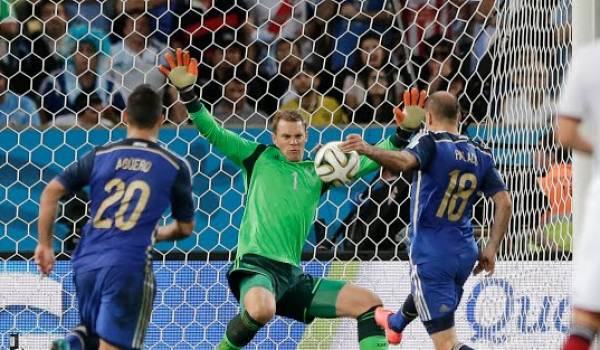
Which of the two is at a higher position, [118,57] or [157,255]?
[118,57]

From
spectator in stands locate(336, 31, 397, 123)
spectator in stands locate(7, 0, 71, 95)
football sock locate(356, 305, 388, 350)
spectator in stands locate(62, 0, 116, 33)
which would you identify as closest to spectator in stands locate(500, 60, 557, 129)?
spectator in stands locate(336, 31, 397, 123)

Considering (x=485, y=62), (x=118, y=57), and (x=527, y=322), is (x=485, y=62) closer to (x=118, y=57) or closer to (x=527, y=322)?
(x=527, y=322)

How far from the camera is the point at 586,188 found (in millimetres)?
6879

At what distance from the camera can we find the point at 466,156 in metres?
7.17

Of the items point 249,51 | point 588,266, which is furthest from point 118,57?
point 588,266

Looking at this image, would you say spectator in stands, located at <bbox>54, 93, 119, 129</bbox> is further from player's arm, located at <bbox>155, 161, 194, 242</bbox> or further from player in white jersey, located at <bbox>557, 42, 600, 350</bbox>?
player in white jersey, located at <bbox>557, 42, 600, 350</bbox>

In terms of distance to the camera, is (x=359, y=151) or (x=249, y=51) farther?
(x=249, y=51)

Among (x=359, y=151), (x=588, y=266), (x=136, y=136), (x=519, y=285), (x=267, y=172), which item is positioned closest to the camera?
(x=588, y=266)

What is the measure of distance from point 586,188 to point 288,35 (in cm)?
332

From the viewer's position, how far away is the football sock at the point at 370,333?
7.45 metres

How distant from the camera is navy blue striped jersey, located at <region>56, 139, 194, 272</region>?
18.9 ft

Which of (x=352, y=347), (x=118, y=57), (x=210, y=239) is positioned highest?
(x=118, y=57)

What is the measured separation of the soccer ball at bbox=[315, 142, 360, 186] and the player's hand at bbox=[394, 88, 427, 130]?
0.47 metres

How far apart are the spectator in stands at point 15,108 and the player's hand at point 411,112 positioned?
2867mm
